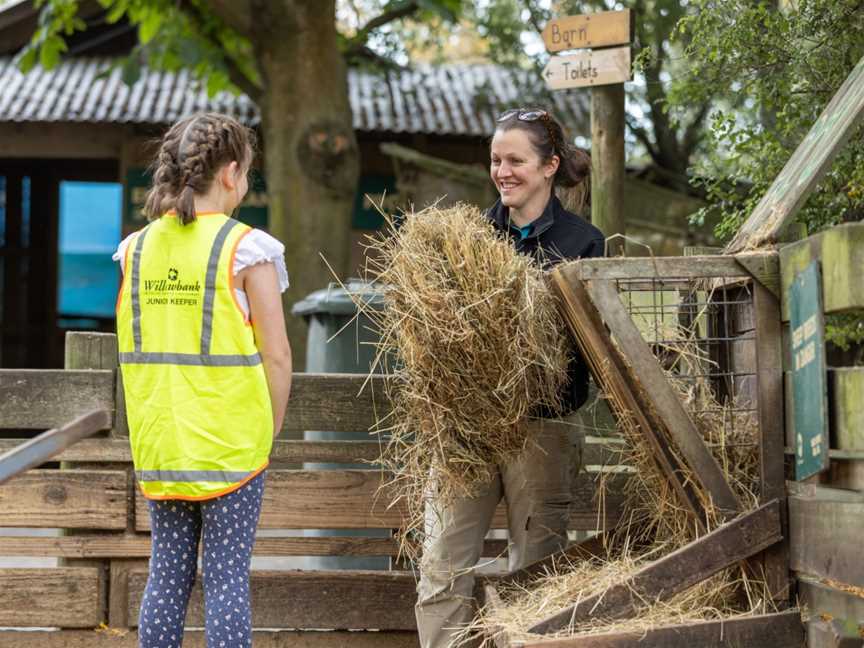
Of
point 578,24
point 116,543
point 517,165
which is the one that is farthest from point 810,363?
point 116,543

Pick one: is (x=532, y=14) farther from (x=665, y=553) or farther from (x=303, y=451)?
(x=665, y=553)

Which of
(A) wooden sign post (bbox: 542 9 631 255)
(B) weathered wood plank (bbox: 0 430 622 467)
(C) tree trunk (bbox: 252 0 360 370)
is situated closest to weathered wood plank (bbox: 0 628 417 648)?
(B) weathered wood plank (bbox: 0 430 622 467)

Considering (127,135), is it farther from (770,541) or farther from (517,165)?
(770,541)

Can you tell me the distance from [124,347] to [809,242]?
1.94 meters

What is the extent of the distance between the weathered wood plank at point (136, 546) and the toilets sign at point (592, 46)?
208cm

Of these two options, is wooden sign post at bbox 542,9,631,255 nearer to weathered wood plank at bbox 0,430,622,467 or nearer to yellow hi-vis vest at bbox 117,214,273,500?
weathered wood plank at bbox 0,430,622,467

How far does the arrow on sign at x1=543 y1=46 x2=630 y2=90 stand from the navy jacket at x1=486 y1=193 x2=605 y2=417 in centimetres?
139

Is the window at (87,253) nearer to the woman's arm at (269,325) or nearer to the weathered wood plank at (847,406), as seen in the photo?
the woman's arm at (269,325)

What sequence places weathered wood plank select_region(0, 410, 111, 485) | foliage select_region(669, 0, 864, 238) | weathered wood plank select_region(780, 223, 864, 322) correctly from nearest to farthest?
weathered wood plank select_region(0, 410, 111, 485) → weathered wood plank select_region(780, 223, 864, 322) → foliage select_region(669, 0, 864, 238)

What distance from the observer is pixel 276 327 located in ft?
11.1

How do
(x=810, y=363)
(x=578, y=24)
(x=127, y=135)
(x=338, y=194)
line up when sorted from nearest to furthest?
(x=810, y=363), (x=578, y=24), (x=338, y=194), (x=127, y=135)

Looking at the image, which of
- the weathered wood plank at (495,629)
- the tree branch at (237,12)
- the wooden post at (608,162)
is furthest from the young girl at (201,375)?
the tree branch at (237,12)

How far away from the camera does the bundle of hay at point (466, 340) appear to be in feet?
11.5

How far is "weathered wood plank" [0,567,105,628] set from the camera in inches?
179
